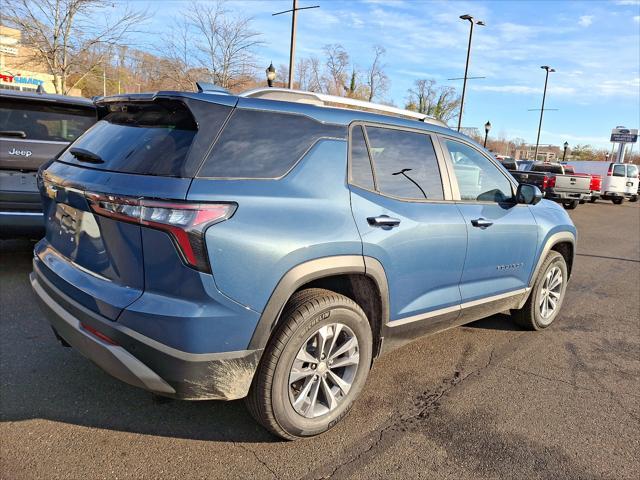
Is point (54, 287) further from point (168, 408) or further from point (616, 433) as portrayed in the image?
point (616, 433)

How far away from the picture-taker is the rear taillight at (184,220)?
2137mm

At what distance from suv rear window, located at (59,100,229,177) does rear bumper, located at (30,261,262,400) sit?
0.75 m

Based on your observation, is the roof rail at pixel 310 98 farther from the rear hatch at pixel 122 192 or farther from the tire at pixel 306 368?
the tire at pixel 306 368

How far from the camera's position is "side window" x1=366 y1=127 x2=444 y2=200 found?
303 centimetres

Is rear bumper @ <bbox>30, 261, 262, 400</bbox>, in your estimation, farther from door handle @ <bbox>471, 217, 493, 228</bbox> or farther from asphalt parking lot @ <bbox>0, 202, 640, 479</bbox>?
door handle @ <bbox>471, 217, 493, 228</bbox>

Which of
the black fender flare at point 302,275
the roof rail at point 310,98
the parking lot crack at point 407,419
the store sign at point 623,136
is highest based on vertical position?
the store sign at point 623,136

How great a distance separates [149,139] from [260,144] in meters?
0.57

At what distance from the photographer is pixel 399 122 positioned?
327 cm

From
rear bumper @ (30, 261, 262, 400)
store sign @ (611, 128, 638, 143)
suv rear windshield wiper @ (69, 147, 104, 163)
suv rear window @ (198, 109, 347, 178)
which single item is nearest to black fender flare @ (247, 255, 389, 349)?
rear bumper @ (30, 261, 262, 400)

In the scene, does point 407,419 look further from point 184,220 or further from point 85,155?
point 85,155

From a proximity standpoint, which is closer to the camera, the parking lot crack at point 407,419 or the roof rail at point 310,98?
the parking lot crack at point 407,419

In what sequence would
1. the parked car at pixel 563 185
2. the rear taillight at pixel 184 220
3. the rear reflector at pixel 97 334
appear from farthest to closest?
the parked car at pixel 563 185 < the rear reflector at pixel 97 334 < the rear taillight at pixel 184 220

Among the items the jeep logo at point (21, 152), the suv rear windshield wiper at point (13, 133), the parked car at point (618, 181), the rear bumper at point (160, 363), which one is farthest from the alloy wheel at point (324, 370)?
the parked car at point (618, 181)

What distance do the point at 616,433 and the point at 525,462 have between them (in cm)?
78
